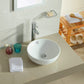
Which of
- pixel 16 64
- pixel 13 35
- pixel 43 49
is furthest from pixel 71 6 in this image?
pixel 16 64

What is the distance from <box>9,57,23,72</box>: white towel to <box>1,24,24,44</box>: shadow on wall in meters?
0.28

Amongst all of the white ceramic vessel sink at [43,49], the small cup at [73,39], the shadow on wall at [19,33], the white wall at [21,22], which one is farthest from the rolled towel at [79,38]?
the shadow on wall at [19,33]

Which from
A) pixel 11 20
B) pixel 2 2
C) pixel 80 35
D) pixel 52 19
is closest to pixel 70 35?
pixel 80 35

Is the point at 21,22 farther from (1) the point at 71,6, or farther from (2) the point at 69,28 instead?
(1) the point at 71,6

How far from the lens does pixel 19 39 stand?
2.68 meters

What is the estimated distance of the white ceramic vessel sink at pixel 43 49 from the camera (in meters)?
2.53

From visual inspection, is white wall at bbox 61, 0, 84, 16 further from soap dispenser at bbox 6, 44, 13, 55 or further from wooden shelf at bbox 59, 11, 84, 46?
soap dispenser at bbox 6, 44, 13, 55

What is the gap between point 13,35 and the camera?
2588mm

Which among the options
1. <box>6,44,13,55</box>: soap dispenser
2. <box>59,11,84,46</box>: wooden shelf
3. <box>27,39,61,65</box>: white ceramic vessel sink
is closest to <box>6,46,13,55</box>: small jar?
<box>6,44,13,55</box>: soap dispenser

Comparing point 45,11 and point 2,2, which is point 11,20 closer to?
point 2,2

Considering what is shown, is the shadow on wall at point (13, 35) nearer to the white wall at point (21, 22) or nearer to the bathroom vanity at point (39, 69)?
the white wall at point (21, 22)

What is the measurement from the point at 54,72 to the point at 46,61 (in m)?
0.16

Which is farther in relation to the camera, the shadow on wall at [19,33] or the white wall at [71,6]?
the white wall at [71,6]

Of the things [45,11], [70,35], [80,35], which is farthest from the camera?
[80,35]
